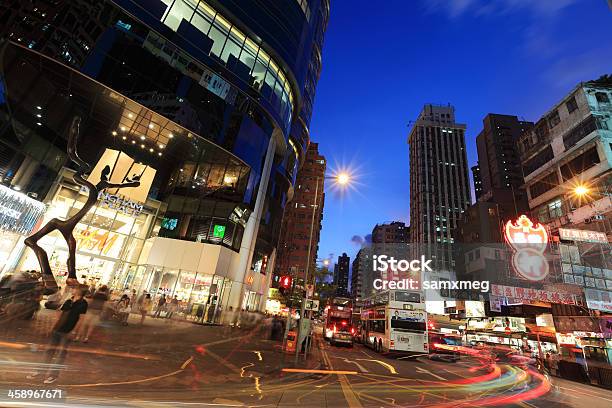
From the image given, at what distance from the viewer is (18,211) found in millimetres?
19641

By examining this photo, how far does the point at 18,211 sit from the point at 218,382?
20817mm

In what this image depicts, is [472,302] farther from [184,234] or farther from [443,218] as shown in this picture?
[443,218]

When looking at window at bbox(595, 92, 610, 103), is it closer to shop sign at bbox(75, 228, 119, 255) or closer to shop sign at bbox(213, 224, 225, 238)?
shop sign at bbox(213, 224, 225, 238)

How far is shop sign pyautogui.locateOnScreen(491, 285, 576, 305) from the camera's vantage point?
85.8 feet

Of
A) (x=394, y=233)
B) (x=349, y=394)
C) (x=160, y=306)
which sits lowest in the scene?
(x=349, y=394)

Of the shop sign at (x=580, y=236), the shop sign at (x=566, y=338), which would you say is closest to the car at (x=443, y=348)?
the shop sign at (x=566, y=338)

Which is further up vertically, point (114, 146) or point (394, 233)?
point (394, 233)

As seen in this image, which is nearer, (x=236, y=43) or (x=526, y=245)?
(x=526, y=245)

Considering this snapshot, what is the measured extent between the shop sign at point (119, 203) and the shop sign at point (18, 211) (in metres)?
3.86

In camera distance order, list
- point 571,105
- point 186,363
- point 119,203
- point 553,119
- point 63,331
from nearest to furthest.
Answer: point 63,331 < point 186,363 < point 119,203 < point 571,105 < point 553,119

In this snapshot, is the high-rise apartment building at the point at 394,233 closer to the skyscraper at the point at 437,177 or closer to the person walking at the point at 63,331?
the skyscraper at the point at 437,177

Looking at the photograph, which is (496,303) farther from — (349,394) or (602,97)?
(349,394)

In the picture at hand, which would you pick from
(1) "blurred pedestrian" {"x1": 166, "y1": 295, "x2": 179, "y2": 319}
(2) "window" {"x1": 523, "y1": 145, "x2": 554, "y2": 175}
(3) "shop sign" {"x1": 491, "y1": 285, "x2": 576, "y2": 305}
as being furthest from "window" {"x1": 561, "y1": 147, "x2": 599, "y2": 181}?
(1) "blurred pedestrian" {"x1": 166, "y1": 295, "x2": 179, "y2": 319}
